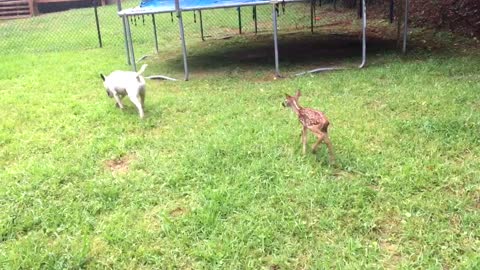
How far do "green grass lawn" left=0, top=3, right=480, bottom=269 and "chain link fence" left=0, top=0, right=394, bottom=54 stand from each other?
435 centimetres

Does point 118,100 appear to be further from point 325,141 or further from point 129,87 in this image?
point 325,141

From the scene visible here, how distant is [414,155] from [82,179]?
255 cm

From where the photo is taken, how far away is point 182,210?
3.14 m

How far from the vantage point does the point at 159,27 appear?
12.5 metres

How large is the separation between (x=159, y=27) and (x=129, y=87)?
802cm

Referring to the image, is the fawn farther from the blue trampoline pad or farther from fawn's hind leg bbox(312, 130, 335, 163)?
the blue trampoline pad

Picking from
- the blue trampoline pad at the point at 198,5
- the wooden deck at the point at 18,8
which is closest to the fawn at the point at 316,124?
the blue trampoline pad at the point at 198,5

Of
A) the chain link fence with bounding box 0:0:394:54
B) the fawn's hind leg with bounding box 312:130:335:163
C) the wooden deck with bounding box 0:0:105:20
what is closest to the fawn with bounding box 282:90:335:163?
the fawn's hind leg with bounding box 312:130:335:163

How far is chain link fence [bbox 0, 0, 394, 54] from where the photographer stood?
10281 millimetres

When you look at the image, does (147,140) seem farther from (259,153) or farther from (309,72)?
(309,72)

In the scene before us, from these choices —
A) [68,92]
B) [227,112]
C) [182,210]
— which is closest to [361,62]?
[227,112]

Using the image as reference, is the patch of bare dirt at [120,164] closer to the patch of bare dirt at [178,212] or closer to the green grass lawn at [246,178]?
the green grass lawn at [246,178]

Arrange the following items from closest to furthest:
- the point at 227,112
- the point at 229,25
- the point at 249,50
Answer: the point at 227,112 → the point at 249,50 → the point at 229,25

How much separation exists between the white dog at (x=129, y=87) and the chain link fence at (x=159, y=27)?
12.7ft
